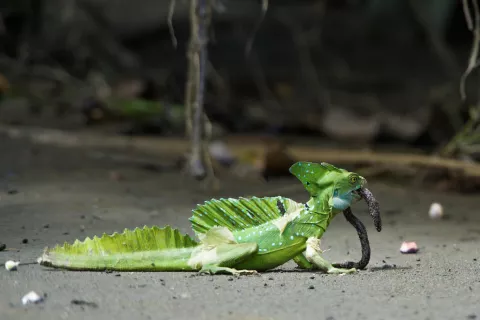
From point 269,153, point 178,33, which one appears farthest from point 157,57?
point 269,153

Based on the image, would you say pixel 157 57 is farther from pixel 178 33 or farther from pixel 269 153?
pixel 269 153

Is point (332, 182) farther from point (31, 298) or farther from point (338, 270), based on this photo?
point (31, 298)

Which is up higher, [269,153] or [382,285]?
[269,153]

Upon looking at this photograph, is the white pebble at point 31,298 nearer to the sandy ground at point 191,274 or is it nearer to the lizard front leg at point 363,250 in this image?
the sandy ground at point 191,274

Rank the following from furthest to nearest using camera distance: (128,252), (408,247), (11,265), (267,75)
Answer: (267,75) < (408,247) < (128,252) < (11,265)

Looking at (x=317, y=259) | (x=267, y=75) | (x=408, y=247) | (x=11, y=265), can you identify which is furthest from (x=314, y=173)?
(x=267, y=75)

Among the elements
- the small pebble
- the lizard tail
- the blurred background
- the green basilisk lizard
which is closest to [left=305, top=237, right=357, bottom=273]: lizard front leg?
the green basilisk lizard

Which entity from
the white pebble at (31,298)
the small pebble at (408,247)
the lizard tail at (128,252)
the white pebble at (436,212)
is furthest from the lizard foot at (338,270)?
the white pebble at (436,212)

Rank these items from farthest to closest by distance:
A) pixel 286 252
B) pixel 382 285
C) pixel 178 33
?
pixel 178 33, pixel 286 252, pixel 382 285
